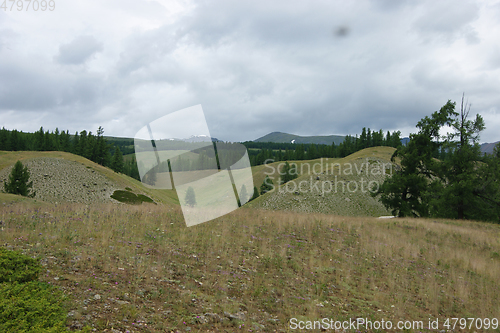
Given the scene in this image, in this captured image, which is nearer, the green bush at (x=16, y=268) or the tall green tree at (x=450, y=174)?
the green bush at (x=16, y=268)

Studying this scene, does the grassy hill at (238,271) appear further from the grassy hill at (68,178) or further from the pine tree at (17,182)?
the grassy hill at (68,178)

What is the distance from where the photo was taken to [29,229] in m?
9.18

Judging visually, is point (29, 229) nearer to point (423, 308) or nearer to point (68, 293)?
point (68, 293)

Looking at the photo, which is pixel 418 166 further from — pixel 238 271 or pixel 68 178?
pixel 68 178

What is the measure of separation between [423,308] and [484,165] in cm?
2687

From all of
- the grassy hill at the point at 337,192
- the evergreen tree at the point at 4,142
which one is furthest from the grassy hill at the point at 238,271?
the evergreen tree at the point at 4,142

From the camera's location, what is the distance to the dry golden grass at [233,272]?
6.14m

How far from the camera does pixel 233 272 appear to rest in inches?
345

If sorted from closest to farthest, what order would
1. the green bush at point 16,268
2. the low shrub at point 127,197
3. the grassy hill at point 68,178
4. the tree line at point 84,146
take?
the green bush at point 16,268
the grassy hill at point 68,178
the low shrub at point 127,197
the tree line at point 84,146

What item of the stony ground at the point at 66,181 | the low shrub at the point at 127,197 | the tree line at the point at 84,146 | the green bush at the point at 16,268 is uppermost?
the tree line at the point at 84,146

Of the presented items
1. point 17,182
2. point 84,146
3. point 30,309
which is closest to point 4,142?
point 84,146

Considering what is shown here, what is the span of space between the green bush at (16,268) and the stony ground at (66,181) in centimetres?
5868

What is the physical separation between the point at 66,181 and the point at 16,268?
71.6 meters

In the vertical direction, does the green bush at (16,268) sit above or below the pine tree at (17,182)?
above
